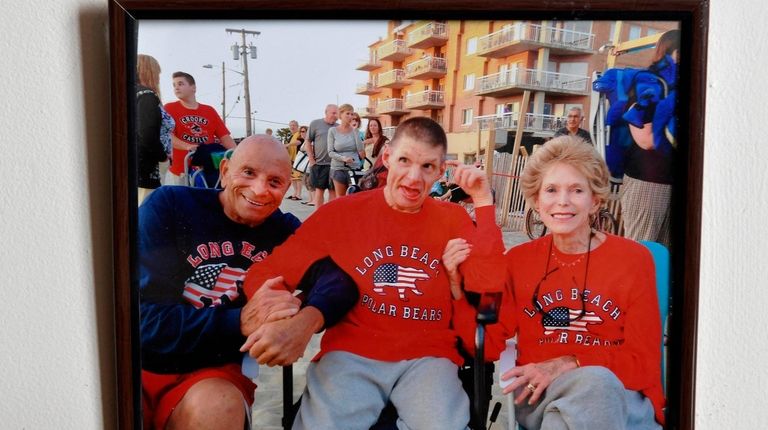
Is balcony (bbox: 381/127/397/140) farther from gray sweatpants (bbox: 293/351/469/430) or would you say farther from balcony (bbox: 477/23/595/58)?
gray sweatpants (bbox: 293/351/469/430)

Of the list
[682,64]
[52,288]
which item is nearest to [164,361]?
[52,288]

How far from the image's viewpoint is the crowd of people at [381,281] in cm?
118

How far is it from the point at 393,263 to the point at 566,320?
16.9 inches

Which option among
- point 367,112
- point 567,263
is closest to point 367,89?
point 367,112

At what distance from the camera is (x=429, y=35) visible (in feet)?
3.75

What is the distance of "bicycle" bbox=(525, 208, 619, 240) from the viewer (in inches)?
46.8

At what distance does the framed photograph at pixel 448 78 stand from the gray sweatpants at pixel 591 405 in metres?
0.10

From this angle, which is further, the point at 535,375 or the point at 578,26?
the point at 535,375

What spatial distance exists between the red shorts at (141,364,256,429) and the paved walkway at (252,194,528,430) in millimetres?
31

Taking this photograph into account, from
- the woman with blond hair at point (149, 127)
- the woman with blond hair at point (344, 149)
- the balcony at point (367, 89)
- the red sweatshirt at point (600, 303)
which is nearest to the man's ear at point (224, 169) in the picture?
the woman with blond hair at point (149, 127)

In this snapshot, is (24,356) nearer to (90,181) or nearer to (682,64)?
(90,181)

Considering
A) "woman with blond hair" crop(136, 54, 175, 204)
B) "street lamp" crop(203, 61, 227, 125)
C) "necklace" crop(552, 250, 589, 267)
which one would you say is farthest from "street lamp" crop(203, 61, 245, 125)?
"necklace" crop(552, 250, 589, 267)

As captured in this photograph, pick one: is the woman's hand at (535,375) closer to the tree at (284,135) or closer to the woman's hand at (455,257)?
the woman's hand at (455,257)

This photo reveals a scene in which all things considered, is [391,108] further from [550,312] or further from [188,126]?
[550,312]
